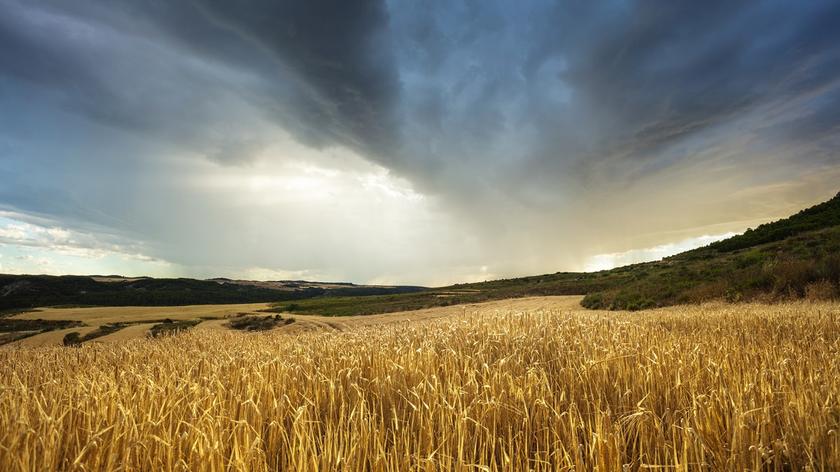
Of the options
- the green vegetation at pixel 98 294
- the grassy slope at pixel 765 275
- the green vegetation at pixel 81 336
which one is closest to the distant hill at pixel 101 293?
the green vegetation at pixel 98 294

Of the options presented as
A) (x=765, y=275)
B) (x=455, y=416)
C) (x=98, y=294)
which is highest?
(x=765, y=275)

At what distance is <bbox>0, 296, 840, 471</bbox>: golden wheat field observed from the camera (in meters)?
2.27

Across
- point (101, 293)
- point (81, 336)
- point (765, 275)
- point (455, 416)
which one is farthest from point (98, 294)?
point (765, 275)

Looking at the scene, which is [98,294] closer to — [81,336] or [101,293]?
[101,293]

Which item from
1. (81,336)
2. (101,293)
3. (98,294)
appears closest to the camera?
(81,336)

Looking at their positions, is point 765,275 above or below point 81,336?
above

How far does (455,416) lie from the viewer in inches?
117

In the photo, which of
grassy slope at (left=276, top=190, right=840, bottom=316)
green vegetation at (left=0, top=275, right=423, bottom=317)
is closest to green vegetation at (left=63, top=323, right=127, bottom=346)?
grassy slope at (left=276, top=190, right=840, bottom=316)

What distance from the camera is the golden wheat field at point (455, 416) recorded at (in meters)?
2.27

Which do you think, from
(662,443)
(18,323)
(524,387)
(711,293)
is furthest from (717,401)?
(18,323)

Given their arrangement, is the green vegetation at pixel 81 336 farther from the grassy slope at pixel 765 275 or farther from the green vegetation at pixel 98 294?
the green vegetation at pixel 98 294

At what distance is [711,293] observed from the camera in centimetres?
2062

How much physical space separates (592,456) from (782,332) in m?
7.34

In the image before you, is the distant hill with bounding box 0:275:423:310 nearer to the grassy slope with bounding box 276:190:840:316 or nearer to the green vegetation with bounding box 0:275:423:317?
the green vegetation with bounding box 0:275:423:317
